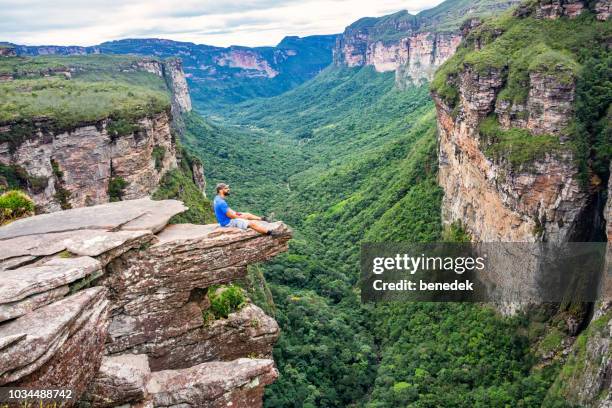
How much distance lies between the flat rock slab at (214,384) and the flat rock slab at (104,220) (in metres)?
3.97

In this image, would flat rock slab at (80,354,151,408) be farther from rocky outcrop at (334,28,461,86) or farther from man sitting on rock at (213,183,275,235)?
rocky outcrop at (334,28,461,86)

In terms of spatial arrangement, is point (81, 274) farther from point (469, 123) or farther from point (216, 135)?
point (216, 135)

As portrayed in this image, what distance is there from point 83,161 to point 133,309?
98.0ft

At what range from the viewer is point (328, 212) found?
267ft

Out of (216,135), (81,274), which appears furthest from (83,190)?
(216,135)

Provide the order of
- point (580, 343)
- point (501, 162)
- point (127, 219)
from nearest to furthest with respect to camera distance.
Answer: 1. point (127, 219)
2. point (580, 343)
3. point (501, 162)

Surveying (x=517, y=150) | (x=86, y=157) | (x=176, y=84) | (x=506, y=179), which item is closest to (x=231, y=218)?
(x=517, y=150)

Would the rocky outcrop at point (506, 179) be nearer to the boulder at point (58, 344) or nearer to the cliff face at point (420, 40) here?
the boulder at point (58, 344)

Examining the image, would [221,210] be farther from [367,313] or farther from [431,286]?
[367,313]

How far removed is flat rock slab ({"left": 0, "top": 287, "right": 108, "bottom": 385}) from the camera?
9250 millimetres

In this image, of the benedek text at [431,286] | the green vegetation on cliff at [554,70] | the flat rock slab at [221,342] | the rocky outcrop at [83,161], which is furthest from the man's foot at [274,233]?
the benedek text at [431,286]

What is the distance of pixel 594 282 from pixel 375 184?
47.1 meters

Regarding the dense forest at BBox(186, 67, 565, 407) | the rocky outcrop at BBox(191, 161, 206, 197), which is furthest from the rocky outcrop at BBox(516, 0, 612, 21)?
the rocky outcrop at BBox(191, 161, 206, 197)

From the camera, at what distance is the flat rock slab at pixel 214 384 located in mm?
12664
